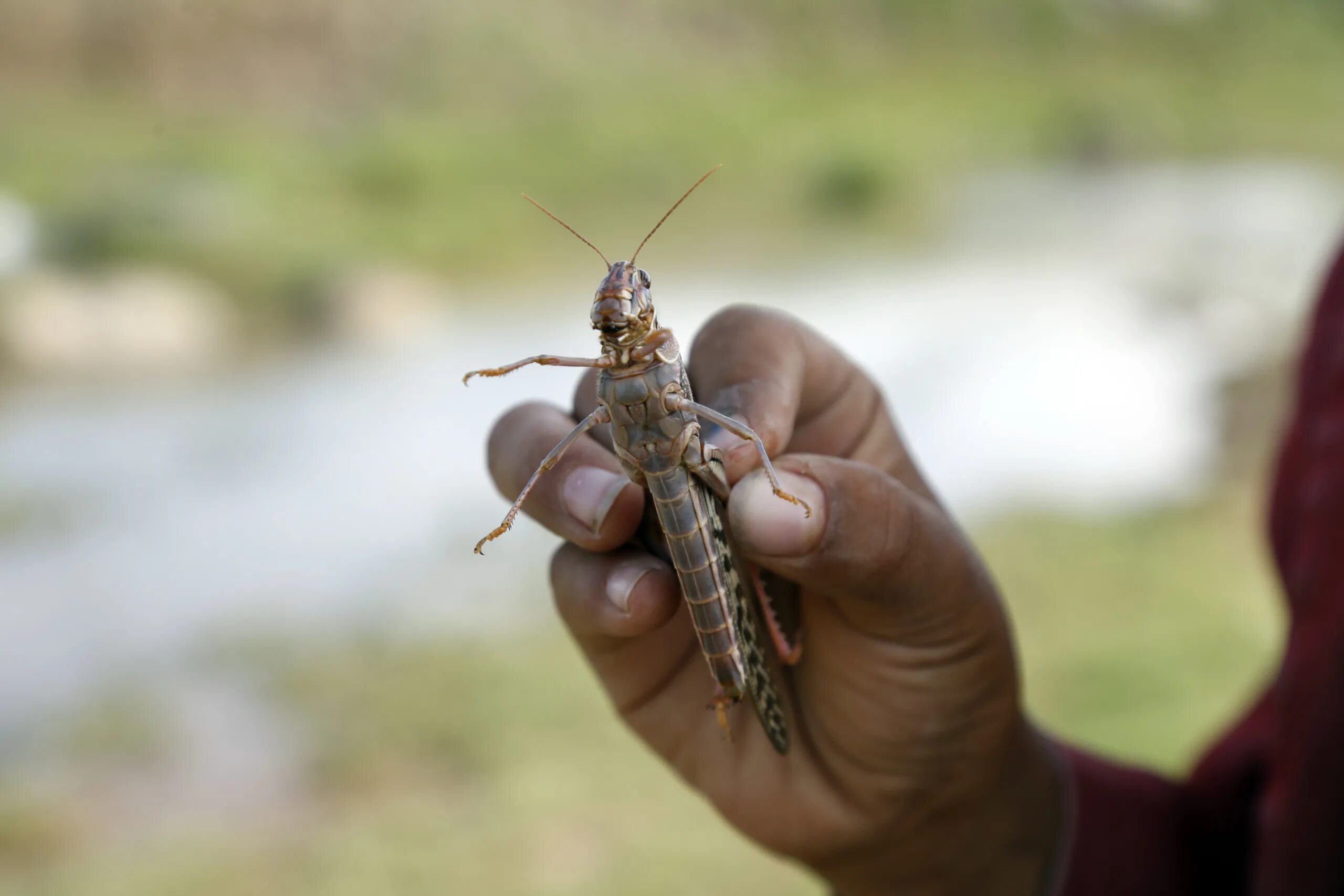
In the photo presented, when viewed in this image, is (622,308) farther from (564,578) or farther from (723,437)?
(564,578)

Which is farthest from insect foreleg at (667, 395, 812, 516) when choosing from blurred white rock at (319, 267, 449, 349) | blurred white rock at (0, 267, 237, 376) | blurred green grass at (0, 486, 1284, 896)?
blurred white rock at (0, 267, 237, 376)

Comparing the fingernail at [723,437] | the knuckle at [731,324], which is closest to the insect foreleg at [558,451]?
the fingernail at [723,437]

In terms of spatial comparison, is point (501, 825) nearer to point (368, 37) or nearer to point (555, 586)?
point (555, 586)

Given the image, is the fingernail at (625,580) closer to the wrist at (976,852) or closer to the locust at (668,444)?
the locust at (668,444)

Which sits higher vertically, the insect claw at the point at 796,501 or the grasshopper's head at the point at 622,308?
the grasshopper's head at the point at 622,308

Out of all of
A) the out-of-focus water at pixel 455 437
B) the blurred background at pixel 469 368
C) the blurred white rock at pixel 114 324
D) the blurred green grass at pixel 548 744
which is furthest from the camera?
the blurred white rock at pixel 114 324

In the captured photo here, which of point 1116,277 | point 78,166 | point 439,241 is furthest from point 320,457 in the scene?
point 1116,277

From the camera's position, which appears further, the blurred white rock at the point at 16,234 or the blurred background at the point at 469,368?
the blurred white rock at the point at 16,234
